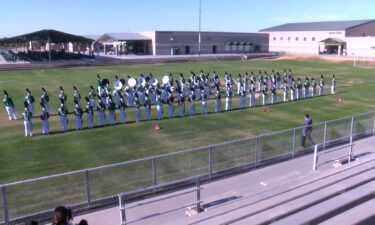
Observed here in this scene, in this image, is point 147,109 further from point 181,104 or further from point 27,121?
point 27,121

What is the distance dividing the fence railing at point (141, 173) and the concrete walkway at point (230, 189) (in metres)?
0.37

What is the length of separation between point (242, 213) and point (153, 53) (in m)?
65.9

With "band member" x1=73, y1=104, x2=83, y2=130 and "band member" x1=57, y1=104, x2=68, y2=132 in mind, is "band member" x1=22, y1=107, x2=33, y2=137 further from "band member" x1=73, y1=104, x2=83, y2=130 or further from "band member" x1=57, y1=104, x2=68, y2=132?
"band member" x1=73, y1=104, x2=83, y2=130

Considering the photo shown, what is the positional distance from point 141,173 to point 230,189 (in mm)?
2280

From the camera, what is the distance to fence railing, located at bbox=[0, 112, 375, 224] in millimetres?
7258

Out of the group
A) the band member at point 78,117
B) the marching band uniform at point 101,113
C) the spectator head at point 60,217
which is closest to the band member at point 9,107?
the band member at point 78,117

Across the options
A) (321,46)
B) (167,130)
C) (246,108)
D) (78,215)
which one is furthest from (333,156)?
(321,46)

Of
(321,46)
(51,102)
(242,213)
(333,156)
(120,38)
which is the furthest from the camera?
(321,46)

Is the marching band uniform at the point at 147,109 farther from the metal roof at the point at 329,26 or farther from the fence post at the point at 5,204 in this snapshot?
the metal roof at the point at 329,26

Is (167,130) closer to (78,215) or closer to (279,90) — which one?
(78,215)

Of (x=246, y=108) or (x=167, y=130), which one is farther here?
(x=246, y=108)

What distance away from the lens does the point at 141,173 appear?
27.9 feet

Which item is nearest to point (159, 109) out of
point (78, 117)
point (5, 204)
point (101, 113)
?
point (101, 113)

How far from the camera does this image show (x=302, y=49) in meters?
77.6
